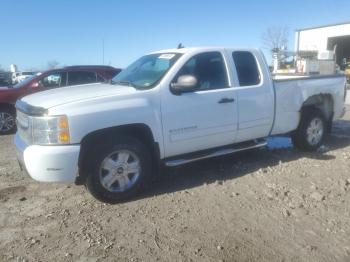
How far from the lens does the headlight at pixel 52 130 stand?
389cm

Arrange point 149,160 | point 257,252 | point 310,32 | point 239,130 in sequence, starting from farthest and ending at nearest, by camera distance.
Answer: point 310,32, point 239,130, point 149,160, point 257,252

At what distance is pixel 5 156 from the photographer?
21.8 feet

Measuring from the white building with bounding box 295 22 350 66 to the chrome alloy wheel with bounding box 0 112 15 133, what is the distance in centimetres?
3197

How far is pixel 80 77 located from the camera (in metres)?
9.55

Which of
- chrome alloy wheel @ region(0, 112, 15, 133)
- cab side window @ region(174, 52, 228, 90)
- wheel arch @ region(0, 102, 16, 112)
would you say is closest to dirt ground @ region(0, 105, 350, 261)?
cab side window @ region(174, 52, 228, 90)

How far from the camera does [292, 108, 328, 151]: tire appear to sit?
6387mm

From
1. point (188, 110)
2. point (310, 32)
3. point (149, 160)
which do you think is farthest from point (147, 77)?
point (310, 32)

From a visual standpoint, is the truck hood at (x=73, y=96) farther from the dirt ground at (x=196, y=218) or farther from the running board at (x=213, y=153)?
the dirt ground at (x=196, y=218)

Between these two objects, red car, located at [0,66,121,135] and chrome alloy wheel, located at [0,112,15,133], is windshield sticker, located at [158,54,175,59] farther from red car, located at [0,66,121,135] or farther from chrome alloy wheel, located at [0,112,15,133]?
chrome alloy wheel, located at [0,112,15,133]

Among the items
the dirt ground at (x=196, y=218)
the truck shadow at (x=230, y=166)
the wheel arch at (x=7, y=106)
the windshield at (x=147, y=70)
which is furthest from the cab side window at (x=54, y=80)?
the truck shadow at (x=230, y=166)

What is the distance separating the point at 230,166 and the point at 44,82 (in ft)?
19.4

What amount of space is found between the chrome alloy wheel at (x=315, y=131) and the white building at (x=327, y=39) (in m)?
30.9

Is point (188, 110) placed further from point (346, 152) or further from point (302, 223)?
point (346, 152)

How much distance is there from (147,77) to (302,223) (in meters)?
2.66
